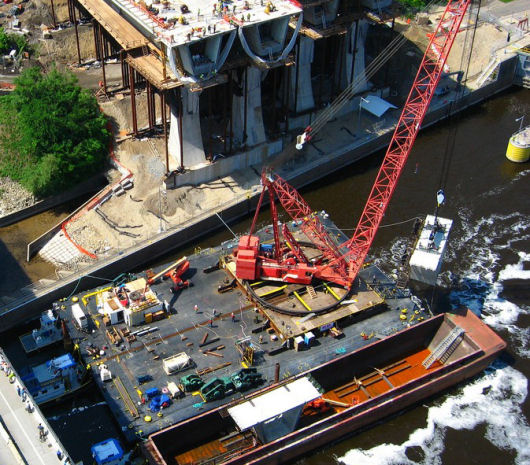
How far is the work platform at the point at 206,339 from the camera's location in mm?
67875

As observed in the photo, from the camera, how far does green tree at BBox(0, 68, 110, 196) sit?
301ft

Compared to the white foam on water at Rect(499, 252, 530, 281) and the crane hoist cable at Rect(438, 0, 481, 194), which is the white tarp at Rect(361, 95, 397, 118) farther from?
the white foam on water at Rect(499, 252, 530, 281)

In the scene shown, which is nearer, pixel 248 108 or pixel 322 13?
pixel 248 108

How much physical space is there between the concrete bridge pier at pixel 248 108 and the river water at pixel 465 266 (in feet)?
31.9

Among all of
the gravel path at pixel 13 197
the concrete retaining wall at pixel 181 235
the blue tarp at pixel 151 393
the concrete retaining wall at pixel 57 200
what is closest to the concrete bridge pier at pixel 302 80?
the concrete retaining wall at pixel 181 235

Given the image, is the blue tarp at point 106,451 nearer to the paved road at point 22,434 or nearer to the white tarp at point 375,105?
the paved road at point 22,434

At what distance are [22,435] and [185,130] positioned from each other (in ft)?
146

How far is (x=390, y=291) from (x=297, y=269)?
33.7 feet

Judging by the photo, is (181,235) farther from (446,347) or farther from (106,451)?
(446,347)

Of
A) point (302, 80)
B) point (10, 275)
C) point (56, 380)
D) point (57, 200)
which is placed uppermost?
point (302, 80)

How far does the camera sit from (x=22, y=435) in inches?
2304

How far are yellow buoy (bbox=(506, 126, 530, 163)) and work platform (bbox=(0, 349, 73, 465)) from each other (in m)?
70.4

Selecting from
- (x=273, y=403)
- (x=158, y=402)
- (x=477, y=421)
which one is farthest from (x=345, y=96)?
(x=158, y=402)

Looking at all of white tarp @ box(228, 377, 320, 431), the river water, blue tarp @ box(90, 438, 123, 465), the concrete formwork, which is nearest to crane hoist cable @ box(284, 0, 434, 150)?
the river water
